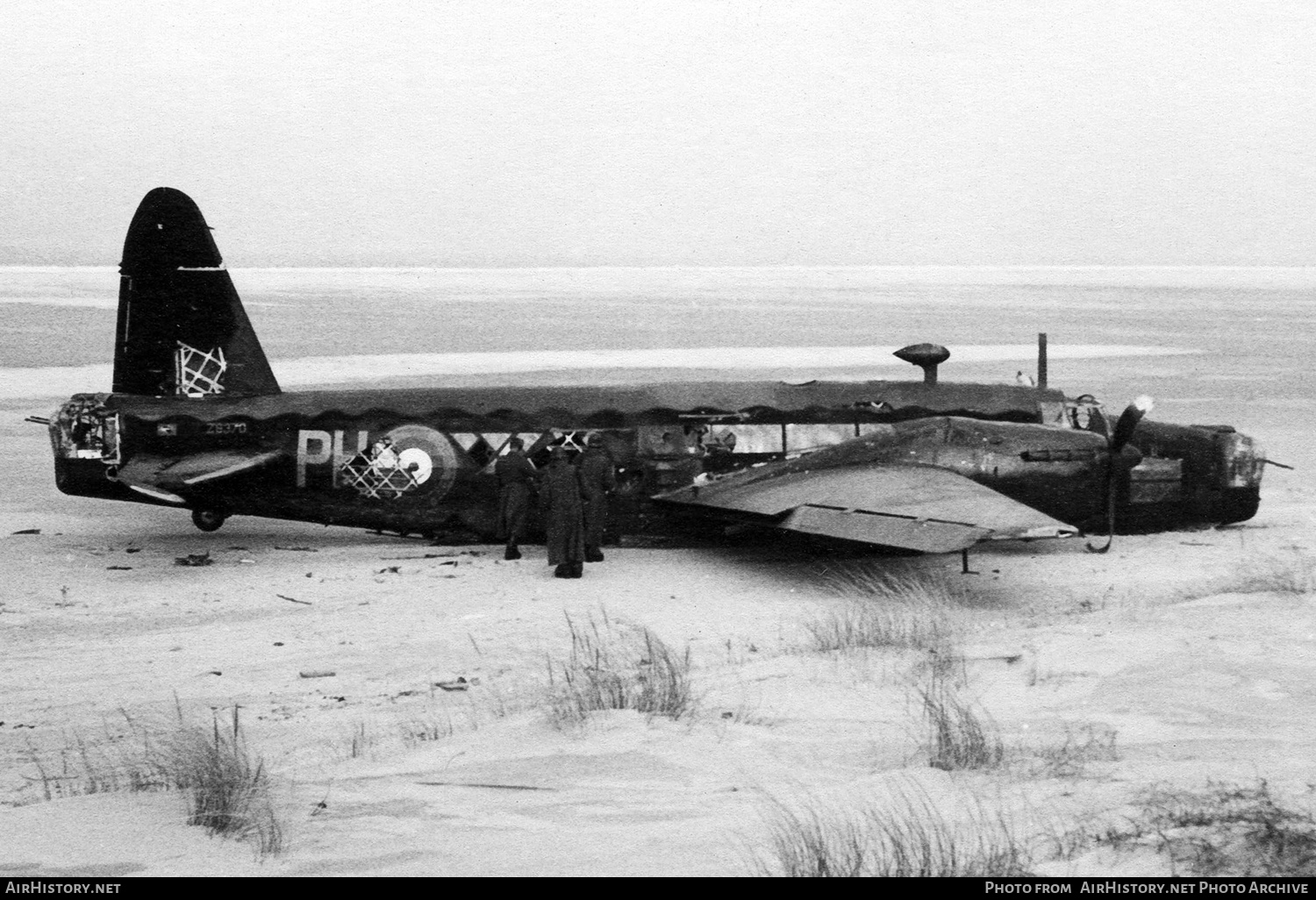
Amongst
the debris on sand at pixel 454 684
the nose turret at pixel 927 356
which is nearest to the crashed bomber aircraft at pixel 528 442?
the nose turret at pixel 927 356

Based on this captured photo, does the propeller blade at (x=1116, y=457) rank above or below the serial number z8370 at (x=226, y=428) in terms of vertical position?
below

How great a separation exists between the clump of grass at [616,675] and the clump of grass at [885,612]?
1.77 metres

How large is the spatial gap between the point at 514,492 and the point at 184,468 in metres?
4.74

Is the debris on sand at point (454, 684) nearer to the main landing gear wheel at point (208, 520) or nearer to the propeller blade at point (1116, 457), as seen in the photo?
the main landing gear wheel at point (208, 520)

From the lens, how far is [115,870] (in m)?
9.52

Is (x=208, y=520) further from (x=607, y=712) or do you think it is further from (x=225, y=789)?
(x=225, y=789)

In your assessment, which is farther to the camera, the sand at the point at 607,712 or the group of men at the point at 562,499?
the group of men at the point at 562,499

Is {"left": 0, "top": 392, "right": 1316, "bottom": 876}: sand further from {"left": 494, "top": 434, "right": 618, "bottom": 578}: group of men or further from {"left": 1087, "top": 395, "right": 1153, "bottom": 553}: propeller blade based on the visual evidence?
{"left": 1087, "top": 395, "right": 1153, "bottom": 553}: propeller blade

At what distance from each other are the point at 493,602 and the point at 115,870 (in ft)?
31.1

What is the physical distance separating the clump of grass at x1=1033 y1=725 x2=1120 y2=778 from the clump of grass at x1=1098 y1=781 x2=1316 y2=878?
78cm

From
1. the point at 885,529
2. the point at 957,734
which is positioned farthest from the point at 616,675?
the point at 885,529

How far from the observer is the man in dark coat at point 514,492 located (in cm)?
2205

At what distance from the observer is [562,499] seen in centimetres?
2039

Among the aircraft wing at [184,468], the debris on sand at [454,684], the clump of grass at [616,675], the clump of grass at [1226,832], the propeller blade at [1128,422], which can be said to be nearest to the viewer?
the clump of grass at [1226,832]
